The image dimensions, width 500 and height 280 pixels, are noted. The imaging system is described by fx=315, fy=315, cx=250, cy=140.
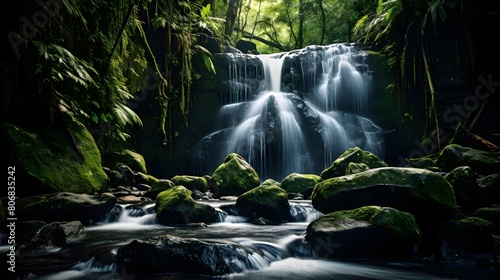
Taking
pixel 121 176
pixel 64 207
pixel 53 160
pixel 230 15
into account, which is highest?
pixel 230 15

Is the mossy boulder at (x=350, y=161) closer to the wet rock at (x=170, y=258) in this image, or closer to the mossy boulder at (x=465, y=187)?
the mossy boulder at (x=465, y=187)

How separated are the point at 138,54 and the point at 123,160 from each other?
3.31 m

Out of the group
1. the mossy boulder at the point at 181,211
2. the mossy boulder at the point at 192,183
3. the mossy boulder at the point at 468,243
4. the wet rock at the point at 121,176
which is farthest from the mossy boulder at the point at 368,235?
the wet rock at the point at 121,176

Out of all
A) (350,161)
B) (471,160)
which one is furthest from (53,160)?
(471,160)

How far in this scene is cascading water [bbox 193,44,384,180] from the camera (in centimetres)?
1123

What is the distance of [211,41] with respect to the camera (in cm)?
1342

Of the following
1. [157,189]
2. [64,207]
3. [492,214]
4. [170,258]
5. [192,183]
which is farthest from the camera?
[192,183]

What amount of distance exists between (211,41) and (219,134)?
4.33m

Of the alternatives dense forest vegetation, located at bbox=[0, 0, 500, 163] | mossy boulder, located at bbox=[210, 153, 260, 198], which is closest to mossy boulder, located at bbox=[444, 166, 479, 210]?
dense forest vegetation, located at bbox=[0, 0, 500, 163]

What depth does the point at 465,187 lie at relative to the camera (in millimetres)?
5086

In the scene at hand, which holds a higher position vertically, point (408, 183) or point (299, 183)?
point (408, 183)

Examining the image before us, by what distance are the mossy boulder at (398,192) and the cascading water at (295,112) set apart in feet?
20.9

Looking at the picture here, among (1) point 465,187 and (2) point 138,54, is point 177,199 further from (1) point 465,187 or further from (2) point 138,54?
(2) point 138,54

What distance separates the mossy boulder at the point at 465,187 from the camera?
5027mm
